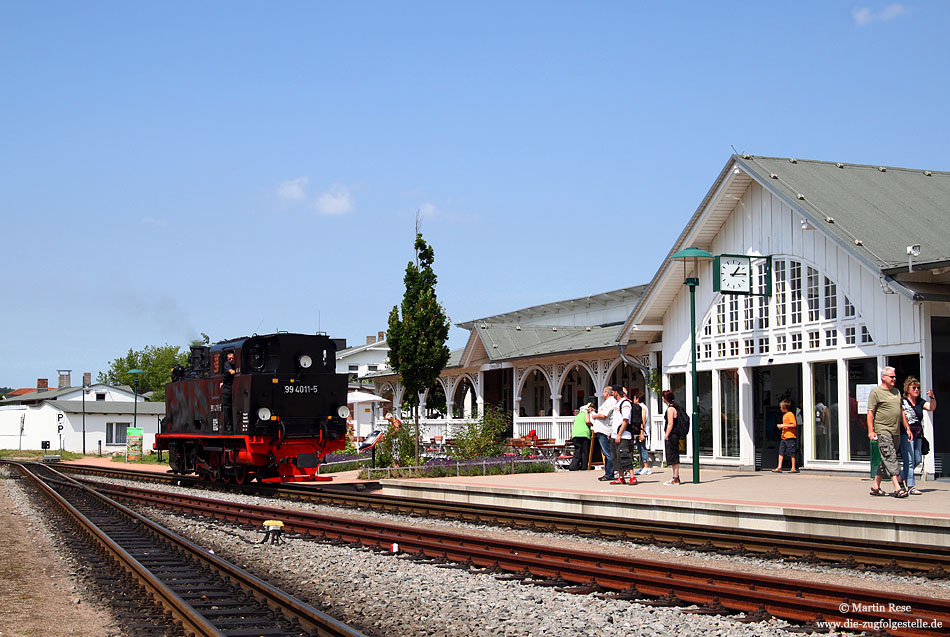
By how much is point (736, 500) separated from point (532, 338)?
63.8ft

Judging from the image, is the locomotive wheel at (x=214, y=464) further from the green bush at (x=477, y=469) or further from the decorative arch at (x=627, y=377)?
A: the decorative arch at (x=627, y=377)

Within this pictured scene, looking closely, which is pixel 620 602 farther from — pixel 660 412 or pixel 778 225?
pixel 660 412

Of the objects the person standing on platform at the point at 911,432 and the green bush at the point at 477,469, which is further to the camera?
the green bush at the point at 477,469

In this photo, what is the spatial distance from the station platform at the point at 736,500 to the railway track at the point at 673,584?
11.7ft

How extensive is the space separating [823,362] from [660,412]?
6627 mm

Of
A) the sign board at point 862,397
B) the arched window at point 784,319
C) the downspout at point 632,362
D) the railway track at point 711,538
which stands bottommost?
the railway track at point 711,538

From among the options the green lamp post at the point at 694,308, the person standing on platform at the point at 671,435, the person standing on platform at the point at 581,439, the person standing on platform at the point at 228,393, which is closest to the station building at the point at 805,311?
the green lamp post at the point at 694,308

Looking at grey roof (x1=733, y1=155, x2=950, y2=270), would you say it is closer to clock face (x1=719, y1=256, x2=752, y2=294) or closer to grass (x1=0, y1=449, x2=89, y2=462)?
clock face (x1=719, y1=256, x2=752, y2=294)

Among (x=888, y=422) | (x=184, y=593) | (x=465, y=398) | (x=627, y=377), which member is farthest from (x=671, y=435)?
(x=465, y=398)

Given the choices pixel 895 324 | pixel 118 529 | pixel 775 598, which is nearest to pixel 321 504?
pixel 118 529

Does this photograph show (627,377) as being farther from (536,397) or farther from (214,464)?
(214,464)

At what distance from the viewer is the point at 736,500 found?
554 inches

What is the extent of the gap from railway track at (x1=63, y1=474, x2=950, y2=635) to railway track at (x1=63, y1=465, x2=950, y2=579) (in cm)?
183

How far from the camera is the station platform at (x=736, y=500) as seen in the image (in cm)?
1151
